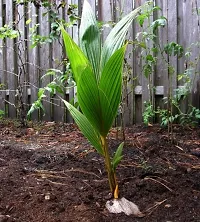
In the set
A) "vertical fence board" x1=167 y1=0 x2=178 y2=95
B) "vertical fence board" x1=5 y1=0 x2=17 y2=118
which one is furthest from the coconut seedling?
"vertical fence board" x1=5 y1=0 x2=17 y2=118

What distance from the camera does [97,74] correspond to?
1668 millimetres

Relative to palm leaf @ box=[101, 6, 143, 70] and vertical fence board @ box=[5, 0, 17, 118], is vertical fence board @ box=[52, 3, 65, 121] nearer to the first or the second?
vertical fence board @ box=[5, 0, 17, 118]

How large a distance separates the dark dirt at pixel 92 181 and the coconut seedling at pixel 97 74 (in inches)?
6.6

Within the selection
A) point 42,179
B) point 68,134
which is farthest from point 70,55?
point 68,134

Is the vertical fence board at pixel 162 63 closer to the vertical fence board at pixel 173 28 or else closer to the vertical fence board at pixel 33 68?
the vertical fence board at pixel 173 28

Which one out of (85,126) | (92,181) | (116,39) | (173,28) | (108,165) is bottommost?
(92,181)

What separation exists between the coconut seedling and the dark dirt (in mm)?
167

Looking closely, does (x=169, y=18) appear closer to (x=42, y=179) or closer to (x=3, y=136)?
(x=3, y=136)

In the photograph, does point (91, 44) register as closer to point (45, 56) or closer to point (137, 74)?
point (137, 74)

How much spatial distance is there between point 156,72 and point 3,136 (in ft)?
Result: 5.84

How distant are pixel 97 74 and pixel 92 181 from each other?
0.75 metres

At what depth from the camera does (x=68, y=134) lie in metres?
4.09

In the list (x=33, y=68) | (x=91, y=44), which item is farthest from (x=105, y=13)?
(x=91, y=44)

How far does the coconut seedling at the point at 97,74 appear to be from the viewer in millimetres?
1560
